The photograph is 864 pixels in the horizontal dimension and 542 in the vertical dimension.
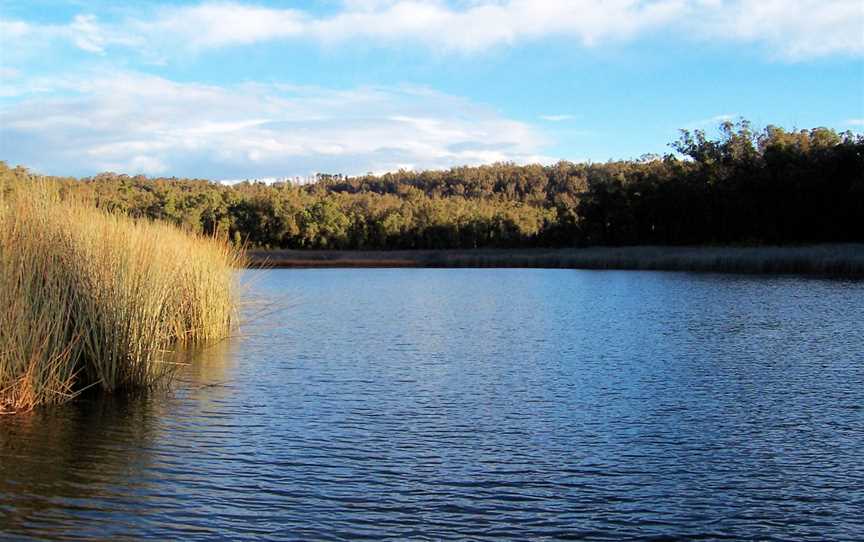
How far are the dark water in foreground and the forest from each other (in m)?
21.3

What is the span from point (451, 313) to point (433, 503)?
45.2 ft

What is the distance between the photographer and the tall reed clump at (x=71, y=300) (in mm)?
7754

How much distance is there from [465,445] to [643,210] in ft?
163

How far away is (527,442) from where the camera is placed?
756 cm

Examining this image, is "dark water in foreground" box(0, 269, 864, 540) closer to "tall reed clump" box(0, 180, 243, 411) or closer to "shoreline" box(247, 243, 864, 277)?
"tall reed clump" box(0, 180, 243, 411)

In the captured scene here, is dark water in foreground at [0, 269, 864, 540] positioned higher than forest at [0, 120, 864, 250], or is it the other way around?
forest at [0, 120, 864, 250]

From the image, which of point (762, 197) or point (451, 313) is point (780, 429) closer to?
point (451, 313)

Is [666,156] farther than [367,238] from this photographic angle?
No

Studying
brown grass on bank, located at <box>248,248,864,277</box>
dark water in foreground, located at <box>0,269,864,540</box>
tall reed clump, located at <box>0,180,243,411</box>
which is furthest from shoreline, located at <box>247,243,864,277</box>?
tall reed clump, located at <box>0,180,243,411</box>

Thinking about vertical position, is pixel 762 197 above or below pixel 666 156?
below

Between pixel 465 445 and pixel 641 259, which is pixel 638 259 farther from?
pixel 465 445

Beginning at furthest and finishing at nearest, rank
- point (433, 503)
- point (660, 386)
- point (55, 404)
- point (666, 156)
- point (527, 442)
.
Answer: point (666, 156) < point (660, 386) < point (55, 404) < point (527, 442) < point (433, 503)

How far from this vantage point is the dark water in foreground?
5.56 meters

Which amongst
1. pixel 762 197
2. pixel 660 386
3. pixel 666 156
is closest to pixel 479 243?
pixel 666 156
